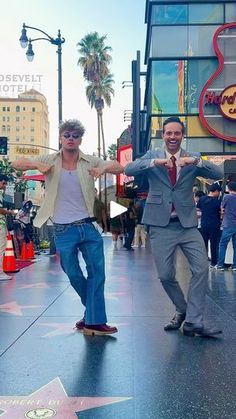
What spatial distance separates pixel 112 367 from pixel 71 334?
3.84 feet

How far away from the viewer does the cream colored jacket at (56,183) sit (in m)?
4.99

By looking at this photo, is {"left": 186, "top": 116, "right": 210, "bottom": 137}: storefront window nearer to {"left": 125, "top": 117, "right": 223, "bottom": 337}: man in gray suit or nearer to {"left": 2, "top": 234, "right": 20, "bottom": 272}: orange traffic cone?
{"left": 2, "top": 234, "right": 20, "bottom": 272}: orange traffic cone

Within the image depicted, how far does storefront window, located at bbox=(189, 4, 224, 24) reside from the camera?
24.2 m

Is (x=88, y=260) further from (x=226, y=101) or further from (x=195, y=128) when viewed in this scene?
(x=226, y=101)

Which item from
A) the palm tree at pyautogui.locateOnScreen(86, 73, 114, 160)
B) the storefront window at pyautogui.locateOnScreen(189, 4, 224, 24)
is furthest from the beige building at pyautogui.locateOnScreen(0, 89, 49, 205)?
the storefront window at pyautogui.locateOnScreen(189, 4, 224, 24)

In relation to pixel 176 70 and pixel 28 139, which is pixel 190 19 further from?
pixel 28 139

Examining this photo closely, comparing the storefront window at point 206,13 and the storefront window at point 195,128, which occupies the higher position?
the storefront window at point 206,13

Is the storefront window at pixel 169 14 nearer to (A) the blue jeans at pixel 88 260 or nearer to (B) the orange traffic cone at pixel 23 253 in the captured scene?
(B) the orange traffic cone at pixel 23 253

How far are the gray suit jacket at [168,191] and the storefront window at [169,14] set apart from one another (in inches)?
818

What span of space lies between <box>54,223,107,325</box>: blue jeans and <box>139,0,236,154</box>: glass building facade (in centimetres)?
1964

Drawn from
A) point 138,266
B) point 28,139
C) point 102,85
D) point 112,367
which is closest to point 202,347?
point 112,367

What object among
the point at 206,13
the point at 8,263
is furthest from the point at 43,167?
the point at 206,13

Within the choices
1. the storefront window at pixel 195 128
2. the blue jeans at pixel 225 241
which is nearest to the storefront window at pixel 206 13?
the storefront window at pixel 195 128

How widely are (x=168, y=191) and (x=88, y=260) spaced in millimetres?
994
